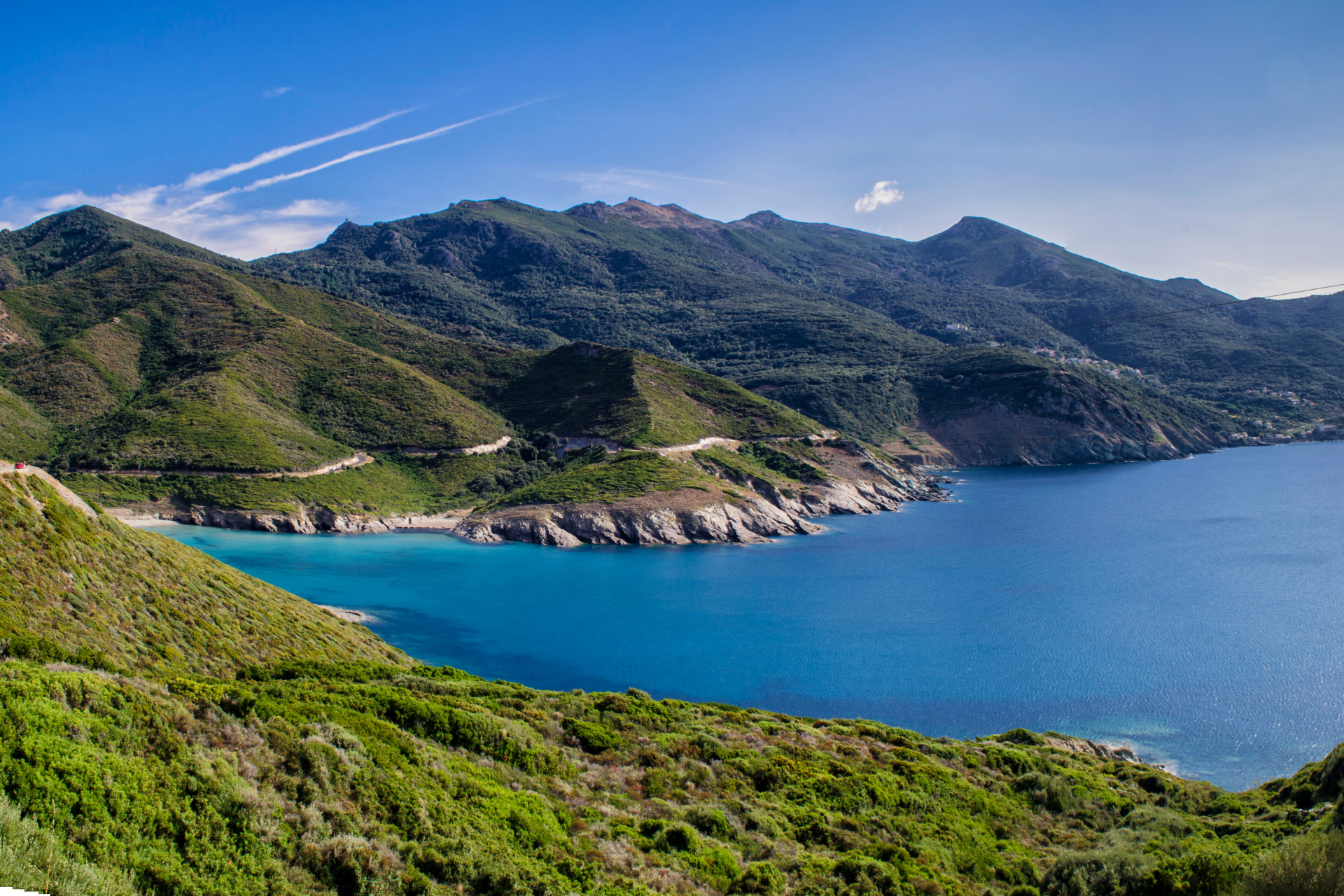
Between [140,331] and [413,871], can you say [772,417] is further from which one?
[413,871]

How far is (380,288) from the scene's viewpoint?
19500 cm

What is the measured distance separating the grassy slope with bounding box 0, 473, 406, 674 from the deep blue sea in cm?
1452

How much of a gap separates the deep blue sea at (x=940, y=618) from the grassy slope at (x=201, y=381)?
13.1m

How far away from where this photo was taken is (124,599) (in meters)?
17.4

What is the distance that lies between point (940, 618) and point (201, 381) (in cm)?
7472

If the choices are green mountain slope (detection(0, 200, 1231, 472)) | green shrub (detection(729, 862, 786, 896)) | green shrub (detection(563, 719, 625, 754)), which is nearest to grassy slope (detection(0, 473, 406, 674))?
green shrub (detection(563, 719, 625, 754))

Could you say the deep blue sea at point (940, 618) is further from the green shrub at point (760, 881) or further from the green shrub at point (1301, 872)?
the green shrub at point (760, 881)

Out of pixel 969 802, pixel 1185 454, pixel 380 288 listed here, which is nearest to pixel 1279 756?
pixel 969 802

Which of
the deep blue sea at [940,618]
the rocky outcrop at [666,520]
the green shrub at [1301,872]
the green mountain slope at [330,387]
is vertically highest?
the green mountain slope at [330,387]

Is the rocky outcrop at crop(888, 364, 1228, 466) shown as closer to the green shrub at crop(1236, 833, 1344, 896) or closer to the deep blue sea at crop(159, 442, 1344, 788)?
the deep blue sea at crop(159, 442, 1344, 788)


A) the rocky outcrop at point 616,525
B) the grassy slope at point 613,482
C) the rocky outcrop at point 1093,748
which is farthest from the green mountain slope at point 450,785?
the grassy slope at point 613,482

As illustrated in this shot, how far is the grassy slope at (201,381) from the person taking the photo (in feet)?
218

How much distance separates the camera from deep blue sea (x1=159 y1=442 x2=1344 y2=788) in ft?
100

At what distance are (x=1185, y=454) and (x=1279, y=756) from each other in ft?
413
